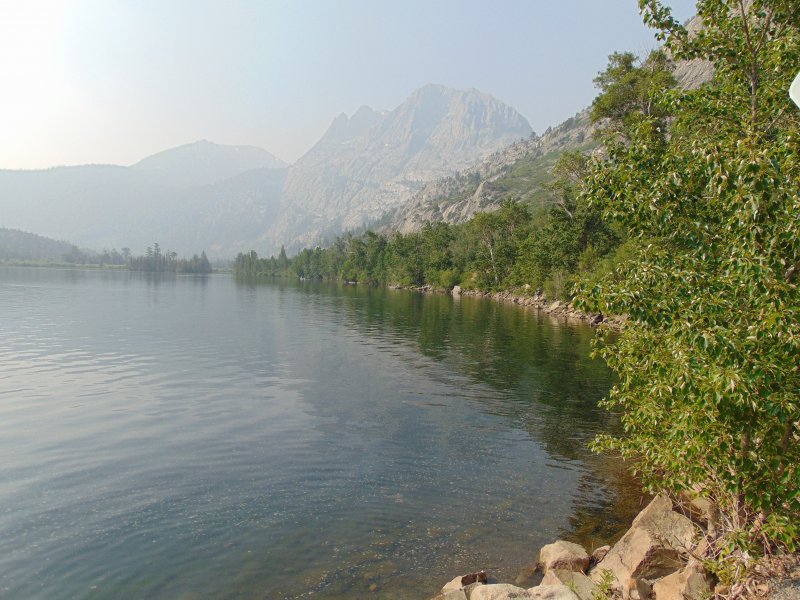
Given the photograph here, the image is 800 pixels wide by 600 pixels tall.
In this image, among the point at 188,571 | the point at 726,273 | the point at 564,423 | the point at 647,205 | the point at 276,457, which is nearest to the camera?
the point at 726,273

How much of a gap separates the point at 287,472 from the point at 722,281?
1619 cm

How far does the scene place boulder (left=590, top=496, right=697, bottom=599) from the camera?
445 inches

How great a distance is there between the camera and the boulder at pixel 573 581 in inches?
451

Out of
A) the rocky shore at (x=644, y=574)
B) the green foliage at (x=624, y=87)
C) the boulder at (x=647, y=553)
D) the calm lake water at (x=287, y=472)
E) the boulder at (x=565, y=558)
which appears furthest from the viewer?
the green foliage at (x=624, y=87)

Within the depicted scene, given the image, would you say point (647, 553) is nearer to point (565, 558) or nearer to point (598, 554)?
point (565, 558)

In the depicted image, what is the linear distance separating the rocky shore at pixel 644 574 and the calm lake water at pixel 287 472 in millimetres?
1485

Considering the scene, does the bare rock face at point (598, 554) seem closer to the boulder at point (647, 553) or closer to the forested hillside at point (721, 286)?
the boulder at point (647, 553)

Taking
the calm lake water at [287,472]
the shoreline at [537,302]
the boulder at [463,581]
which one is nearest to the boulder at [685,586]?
the boulder at [463,581]

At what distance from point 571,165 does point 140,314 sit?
218 feet

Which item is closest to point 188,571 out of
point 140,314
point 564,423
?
point 564,423

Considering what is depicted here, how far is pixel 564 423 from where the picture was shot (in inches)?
1056

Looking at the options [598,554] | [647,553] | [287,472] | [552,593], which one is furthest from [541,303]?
[552,593]

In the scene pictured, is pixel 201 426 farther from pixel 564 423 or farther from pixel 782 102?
pixel 782 102

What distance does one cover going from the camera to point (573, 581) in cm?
1188
